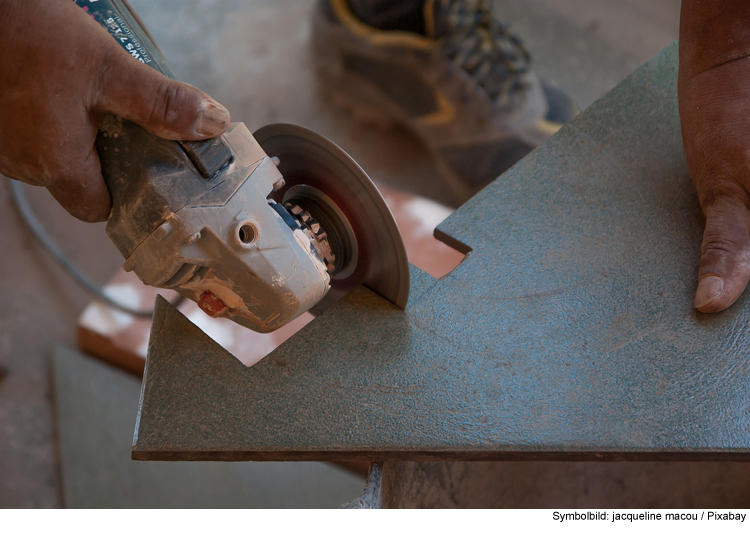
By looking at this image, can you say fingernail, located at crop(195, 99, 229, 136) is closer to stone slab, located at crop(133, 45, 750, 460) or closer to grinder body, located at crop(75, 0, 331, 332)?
grinder body, located at crop(75, 0, 331, 332)

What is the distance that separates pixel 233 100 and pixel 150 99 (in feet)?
7.14

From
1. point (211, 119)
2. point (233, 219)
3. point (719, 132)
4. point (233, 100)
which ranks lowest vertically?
point (233, 100)

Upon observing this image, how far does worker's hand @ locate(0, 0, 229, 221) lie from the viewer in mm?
835

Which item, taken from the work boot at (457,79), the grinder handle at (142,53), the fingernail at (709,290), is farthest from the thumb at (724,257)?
the work boot at (457,79)

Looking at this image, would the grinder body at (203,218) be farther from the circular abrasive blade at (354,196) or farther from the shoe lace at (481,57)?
the shoe lace at (481,57)

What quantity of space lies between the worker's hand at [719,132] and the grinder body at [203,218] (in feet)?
2.43

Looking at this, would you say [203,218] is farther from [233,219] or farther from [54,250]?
[54,250]

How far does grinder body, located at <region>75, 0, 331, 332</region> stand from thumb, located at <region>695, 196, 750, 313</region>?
70cm

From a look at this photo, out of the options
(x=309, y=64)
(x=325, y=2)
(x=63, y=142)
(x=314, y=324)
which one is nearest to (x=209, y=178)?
(x=63, y=142)

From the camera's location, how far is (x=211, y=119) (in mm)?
929

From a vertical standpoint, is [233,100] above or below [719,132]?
below

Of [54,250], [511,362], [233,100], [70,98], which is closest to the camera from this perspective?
[70,98]

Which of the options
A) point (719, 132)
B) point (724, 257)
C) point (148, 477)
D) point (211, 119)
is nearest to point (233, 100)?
point (148, 477)

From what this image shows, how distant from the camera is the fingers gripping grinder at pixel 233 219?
0.92 metres
